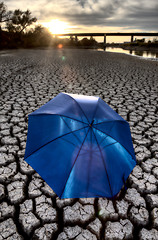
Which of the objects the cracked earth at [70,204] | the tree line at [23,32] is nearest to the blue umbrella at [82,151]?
the cracked earth at [70,204]

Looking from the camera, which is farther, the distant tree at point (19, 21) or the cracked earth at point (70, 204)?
the distant tree at point (19, 21)

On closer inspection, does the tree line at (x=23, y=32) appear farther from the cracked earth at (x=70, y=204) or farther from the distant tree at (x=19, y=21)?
the cracked earth at (x=70, y=204)

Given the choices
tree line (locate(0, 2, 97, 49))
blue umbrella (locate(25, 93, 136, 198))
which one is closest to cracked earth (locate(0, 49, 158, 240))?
blue umbrella (locate(25, 93, 136, 198))

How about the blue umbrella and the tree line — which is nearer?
the blue umbrella

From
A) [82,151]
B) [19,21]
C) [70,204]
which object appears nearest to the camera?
[82,151]

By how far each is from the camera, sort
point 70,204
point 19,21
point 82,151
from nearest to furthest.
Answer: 1. point 82,151
2. point 70,204
3. point 19,21

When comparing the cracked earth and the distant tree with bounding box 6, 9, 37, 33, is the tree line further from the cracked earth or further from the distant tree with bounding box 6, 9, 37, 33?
the cracked earth

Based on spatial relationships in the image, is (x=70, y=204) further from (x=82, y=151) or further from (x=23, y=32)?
(x=23, y=32)

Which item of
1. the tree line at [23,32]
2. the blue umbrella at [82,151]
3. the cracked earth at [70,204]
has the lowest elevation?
the cracked earth at [70,204]

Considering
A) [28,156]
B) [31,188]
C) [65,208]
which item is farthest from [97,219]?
[28,156]

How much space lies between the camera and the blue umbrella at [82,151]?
48.0 inches

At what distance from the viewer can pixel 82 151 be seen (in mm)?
1226

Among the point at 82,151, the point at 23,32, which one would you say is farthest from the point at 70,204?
the point at 23,32

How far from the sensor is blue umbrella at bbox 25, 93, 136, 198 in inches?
48.0
